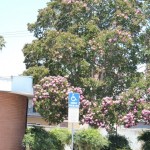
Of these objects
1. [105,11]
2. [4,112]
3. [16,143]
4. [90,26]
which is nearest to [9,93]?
[4,112]

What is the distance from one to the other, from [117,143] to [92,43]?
16.7 feet

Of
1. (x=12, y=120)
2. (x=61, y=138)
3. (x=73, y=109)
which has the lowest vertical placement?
(x=61, y=138)

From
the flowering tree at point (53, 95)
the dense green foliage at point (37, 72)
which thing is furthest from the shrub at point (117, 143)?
the dense green foliage at point (37, 72)

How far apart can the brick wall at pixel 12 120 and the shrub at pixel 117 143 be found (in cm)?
493

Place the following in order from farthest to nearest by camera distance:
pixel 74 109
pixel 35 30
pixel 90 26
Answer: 1. pixel 35 30
2. pixel 90 26
3. pixel 74 109

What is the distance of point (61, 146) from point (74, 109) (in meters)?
6.44

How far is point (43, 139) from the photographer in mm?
18453

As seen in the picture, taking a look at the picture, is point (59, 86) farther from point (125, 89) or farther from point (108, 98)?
point (125, 89)

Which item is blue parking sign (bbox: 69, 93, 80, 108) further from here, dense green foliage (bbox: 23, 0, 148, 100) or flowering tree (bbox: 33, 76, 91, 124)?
dense green foliage (bbox: 23, 0, 148, 100)

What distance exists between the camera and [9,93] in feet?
57.2

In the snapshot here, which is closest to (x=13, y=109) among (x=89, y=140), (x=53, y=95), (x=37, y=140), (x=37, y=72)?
(x=37, y=140)

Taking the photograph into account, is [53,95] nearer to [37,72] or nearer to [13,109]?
[37,72]

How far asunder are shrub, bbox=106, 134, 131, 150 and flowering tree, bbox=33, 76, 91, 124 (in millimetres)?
1945

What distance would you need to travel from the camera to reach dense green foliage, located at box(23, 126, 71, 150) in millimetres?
17922
